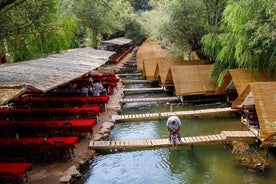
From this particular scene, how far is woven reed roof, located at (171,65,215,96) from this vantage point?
19.6m

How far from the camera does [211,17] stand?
23.9m

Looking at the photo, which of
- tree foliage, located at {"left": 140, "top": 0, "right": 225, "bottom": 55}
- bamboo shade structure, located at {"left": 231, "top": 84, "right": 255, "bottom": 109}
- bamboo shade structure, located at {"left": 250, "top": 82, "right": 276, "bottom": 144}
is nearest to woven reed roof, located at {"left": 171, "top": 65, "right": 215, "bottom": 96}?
tree foliage, located at {"left": 140, "top": 0, "right": 225, "bottom": 55}

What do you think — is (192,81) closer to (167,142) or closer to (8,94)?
(167,142)

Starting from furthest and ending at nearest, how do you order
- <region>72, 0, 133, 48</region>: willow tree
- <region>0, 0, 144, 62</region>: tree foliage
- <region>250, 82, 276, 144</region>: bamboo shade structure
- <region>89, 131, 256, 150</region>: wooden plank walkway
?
<region>72, 0, 133, 48</region>: willow tree, <region>0, 0, 144, 62</region>: tree foliage, <region>89, 131, 256, 150</region>: wooden plank walkway, <region>250, 82, 276, 144</region>: bamboo shade structure

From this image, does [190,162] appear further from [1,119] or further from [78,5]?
[78,5]

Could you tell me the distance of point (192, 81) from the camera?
20.0 meters

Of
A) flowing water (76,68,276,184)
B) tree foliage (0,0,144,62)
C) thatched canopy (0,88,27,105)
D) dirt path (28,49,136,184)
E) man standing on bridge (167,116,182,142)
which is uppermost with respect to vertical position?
tree foliage (0,0,144,62)

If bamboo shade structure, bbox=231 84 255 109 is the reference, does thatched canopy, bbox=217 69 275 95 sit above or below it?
above

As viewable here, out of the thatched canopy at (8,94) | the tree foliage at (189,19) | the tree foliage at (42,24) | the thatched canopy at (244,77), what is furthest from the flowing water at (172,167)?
the tree foliage at (189,19)

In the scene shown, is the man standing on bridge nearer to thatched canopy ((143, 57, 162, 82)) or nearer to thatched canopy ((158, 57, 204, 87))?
thatched canopy ((158, 57, 204, 87))

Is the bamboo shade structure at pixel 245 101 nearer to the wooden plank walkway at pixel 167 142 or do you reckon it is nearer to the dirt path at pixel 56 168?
the wooden plank walkway at pixel 167 142

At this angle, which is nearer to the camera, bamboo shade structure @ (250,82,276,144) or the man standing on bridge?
bamboo shade structure @ (250,82,276,144)

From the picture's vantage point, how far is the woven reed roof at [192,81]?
64.2ft

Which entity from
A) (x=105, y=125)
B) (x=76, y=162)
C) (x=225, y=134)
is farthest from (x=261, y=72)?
(x=76, y=162)
